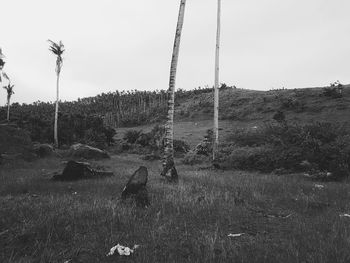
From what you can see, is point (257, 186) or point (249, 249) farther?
point (257, 186)

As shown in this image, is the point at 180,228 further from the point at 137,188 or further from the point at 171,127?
the point at 171,127

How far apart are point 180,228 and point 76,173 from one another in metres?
7.84

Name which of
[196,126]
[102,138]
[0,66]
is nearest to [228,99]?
[196,126]

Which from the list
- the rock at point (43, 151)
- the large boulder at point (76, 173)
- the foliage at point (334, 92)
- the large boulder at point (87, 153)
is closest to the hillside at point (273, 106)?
the foliage at point (334, 92)

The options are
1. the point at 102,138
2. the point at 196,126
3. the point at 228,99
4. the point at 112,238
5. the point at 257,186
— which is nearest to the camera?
the point at 112,238

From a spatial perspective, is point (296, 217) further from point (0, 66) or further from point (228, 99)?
point (228, 99)

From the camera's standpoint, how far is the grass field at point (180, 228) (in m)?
4.43

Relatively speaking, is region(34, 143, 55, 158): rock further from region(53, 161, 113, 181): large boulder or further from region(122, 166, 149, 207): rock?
region(122, 166, 149, 207): rock

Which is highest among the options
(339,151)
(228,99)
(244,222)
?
Answer: (228,99)

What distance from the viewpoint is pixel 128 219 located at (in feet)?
19.9

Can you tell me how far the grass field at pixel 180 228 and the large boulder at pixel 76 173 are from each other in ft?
9.87

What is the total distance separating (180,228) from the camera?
583cm

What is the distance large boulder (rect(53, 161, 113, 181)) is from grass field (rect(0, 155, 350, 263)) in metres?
3.01

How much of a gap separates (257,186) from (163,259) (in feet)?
23.2
